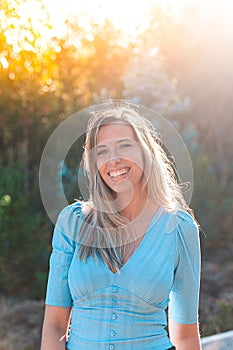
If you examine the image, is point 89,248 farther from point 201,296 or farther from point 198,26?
point 198,26

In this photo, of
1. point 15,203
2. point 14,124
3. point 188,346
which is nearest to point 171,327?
point 188,346

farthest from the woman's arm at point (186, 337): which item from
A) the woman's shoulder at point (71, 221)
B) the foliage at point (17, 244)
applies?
the foliage at point (17, 244)

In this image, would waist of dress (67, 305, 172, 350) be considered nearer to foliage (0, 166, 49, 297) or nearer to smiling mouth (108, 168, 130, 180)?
smiling mouth (108, 168, 130, 180)

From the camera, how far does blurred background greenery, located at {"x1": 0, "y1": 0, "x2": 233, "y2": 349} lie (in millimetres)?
5206

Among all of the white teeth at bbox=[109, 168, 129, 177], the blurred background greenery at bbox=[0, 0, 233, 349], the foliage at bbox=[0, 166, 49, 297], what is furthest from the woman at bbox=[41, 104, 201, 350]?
the foliage at bbox=[0, 166, 49, 297]

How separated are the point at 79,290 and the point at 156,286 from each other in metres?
0.29

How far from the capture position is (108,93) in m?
7.93

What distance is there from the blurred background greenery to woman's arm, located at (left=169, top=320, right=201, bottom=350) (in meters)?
1.66

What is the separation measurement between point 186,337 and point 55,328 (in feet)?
1.82

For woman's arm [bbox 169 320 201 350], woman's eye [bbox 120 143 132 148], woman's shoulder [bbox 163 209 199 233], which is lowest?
woman's arm [bbox 169 320 201 350]

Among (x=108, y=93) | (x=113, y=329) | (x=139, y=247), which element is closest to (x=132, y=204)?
(x=139, y=247)

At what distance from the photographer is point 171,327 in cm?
250

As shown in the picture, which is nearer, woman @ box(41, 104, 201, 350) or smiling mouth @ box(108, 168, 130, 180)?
woman @ box(41, 104, 201, 350)

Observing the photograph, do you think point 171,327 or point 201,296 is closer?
point 171,327
